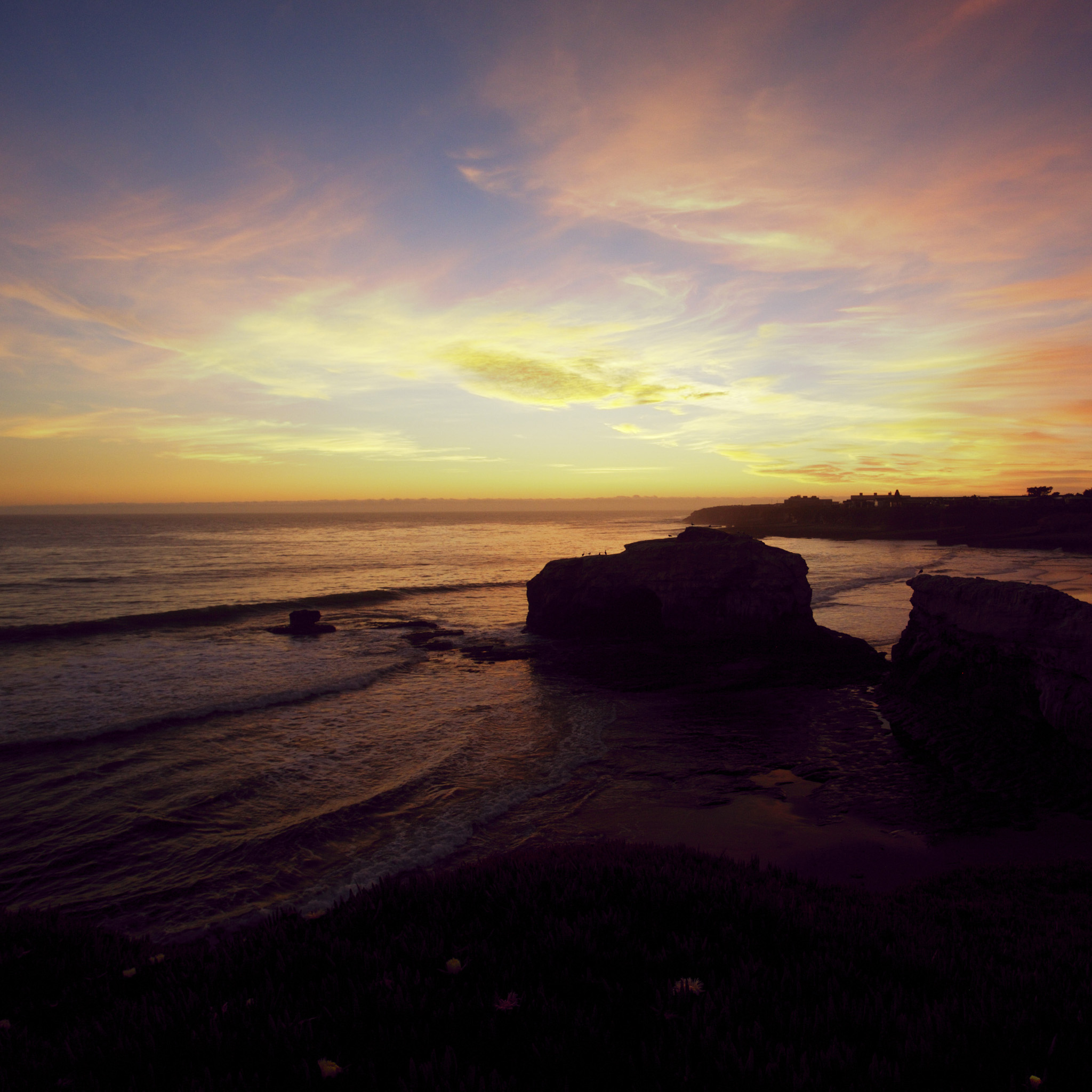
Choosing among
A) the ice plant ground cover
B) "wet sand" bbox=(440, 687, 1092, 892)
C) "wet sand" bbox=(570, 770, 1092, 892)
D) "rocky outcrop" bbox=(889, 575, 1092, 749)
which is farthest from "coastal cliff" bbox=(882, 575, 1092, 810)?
the ice plant ground cover

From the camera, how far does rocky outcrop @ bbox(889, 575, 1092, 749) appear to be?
1184 centimetres

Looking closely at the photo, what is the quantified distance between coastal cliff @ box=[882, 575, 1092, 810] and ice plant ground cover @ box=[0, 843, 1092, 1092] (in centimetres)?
654

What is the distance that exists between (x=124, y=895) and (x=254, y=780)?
4.23 m

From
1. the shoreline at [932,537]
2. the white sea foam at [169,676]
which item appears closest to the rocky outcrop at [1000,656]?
the white sea foam at [169,676]

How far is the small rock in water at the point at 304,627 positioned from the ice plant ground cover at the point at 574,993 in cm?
2537

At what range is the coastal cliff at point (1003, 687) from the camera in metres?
11.6

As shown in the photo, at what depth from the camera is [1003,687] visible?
13.9 m

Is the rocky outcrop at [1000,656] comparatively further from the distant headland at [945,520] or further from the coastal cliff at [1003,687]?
the distant headland at [945,520]

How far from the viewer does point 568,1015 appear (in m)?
4.30

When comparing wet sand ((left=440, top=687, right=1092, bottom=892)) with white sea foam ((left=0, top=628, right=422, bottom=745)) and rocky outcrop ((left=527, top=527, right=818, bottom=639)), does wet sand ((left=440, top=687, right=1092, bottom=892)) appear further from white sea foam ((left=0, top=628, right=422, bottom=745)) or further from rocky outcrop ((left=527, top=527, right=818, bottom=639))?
white sea foam ((left=0, top=628, right=422, bottom=745))

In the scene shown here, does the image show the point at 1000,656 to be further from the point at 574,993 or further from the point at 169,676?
the point at 169,676

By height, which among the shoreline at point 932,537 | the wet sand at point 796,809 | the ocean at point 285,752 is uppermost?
the shoreline at point 932,537

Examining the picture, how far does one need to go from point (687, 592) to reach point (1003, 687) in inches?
509

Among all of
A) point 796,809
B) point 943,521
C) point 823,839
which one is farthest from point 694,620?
point 943,521
